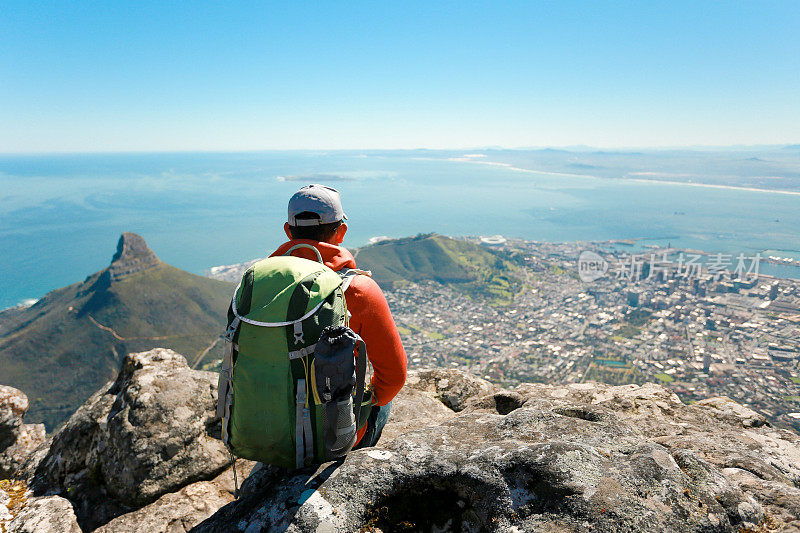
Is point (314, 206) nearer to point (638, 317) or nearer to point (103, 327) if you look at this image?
point (638, 317)

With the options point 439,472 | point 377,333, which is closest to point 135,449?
point 377,333

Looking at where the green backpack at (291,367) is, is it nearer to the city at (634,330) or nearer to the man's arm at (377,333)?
the man's arm at (377,333)

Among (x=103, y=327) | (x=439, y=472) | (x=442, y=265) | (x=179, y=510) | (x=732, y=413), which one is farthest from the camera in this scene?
(x=442, y=265)

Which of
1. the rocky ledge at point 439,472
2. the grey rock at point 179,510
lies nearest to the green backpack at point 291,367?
the rocky ledge at point 439,472

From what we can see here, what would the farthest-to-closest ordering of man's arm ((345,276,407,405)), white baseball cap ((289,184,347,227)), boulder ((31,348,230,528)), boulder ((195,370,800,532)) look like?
boulder ((31,348,230,528))
white baseball cap ((289,184,347,227))
man's arm ((345,276,407,405))
boulder ((195,370,800,532))

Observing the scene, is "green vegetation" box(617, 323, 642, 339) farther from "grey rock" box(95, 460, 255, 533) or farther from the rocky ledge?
"grey rock" box(95, 460, 255, 533)

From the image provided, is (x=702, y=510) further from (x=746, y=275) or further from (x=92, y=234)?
(x=92, y=234)

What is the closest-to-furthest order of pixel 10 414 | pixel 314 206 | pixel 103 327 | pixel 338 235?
pixel 314 206
pixel 338 235
pixel 10 414
pixel 103 327

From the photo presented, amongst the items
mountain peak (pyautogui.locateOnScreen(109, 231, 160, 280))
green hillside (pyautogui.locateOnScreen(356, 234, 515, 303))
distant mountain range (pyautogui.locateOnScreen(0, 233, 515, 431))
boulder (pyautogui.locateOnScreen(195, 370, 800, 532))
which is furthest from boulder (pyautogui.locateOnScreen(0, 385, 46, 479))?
mountain peak (pyautogui.locateOnScreen(109, 231, 160, 280))
